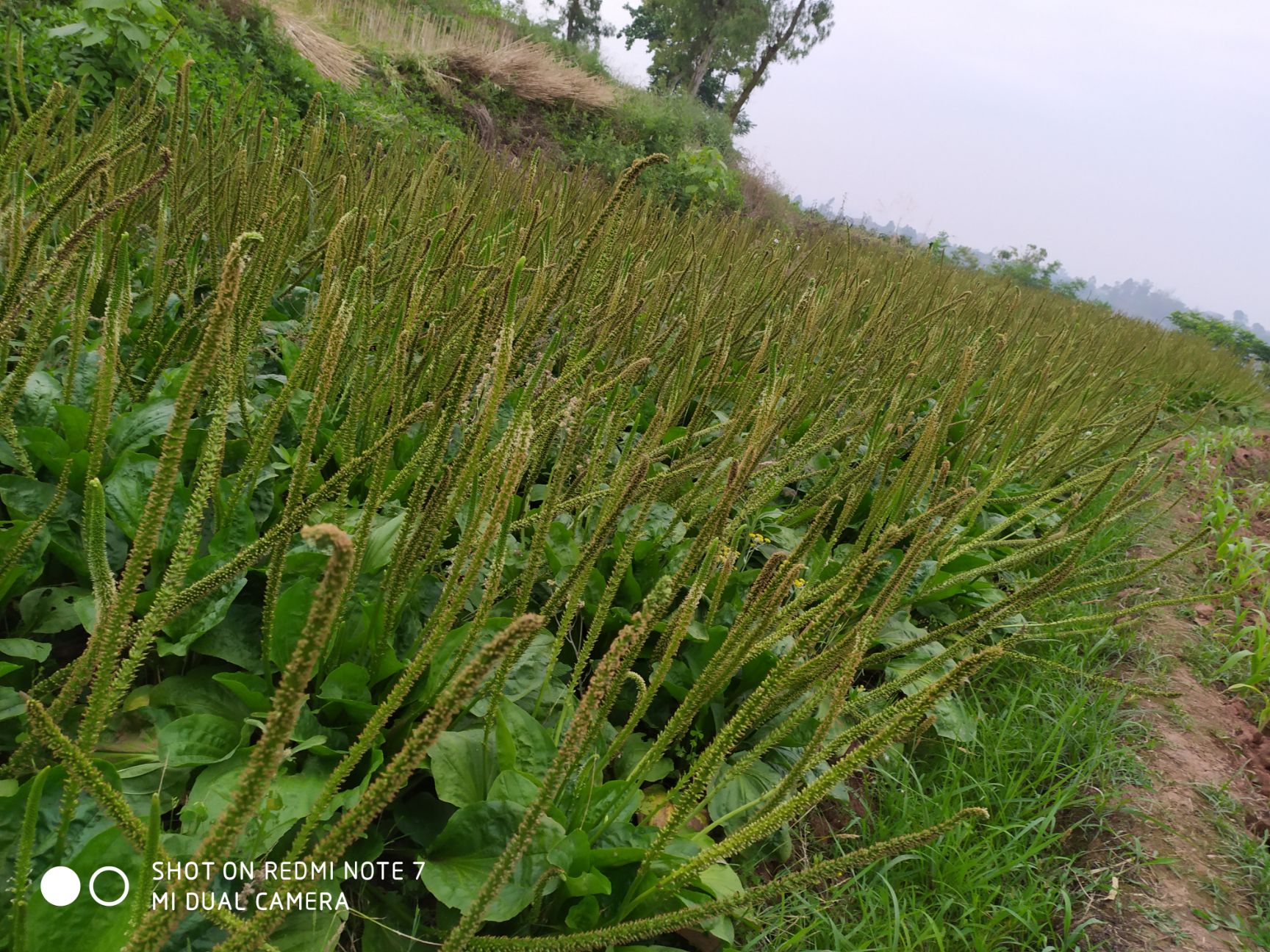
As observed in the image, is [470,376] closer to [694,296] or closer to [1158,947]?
[694,296]

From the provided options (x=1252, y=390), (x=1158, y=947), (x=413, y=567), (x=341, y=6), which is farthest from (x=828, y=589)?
(x=341, y=6)

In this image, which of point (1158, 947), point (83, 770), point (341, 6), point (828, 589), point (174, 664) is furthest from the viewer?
point (341, 6)

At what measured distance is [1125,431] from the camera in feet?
11.3

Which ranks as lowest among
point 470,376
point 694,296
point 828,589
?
point 828,589

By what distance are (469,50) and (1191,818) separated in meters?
13.8

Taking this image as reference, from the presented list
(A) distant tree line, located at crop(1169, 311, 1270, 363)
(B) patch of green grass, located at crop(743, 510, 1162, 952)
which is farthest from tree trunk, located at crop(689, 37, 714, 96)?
(B) patch of green grass, located at crop(743, 510, 1162, 952)

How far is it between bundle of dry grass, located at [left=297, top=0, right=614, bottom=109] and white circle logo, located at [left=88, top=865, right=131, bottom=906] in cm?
1264

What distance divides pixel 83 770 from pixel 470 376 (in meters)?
0.78

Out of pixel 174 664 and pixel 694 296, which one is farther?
pixel 694 296

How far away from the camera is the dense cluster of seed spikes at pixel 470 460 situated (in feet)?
2.39

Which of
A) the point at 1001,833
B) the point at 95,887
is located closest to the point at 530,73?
the point at 1001,833

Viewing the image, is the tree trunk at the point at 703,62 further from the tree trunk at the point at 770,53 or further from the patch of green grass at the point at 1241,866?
the patch of green grass at the point at 1241,866

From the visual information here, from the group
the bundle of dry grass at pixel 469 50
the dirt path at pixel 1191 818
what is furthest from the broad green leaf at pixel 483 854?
the bundle of dry grass at pixel 469 50

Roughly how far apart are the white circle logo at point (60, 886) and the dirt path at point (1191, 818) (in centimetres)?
202
